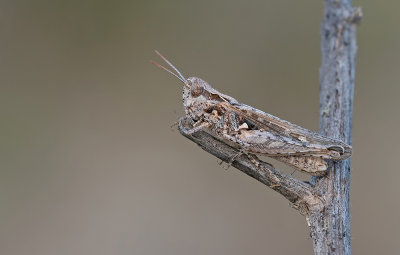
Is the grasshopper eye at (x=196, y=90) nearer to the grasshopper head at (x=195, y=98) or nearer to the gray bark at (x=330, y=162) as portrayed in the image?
the grasshopper head at (x=195, y=98)

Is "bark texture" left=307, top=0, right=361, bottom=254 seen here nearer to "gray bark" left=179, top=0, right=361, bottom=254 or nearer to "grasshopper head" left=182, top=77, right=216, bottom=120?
"gray bark" left=179, top=0, right=361, bottom=254

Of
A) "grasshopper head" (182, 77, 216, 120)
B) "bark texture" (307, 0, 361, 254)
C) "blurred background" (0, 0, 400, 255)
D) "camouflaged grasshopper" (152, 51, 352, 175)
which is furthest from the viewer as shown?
"blurred background" (0, 0, 400, 255)

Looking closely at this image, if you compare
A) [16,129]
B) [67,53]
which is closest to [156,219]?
[16,129]

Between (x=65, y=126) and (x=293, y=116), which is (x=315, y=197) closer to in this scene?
(x=293, y=116)

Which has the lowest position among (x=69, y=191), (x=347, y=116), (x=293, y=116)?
(x=69, y=191)

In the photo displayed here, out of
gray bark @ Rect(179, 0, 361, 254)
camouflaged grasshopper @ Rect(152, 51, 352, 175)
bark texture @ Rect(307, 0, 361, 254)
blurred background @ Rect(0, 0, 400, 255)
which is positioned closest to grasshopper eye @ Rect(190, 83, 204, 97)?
camouflaged grasshopper @ Rect(152, 51, 352, 175)

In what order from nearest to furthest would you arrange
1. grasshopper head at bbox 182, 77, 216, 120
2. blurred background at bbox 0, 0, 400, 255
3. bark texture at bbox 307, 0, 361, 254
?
bark texture at bbox 307, 0, 361, 254
grasshopper head at bbox 182, 77, 216, 120
blurred background at bbox 0, 0, 400, 255

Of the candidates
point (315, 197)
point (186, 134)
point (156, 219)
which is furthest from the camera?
point (156, 219)
